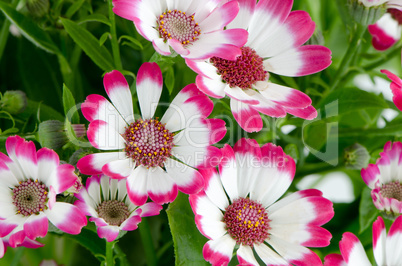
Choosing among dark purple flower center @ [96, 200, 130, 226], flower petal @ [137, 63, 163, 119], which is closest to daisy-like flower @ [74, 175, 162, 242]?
dark purple flower center @ [96, 200, 130, 226]

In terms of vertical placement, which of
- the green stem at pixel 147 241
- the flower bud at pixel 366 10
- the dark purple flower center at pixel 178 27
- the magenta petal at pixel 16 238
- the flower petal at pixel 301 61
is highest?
the flower bud at pixel 366 10

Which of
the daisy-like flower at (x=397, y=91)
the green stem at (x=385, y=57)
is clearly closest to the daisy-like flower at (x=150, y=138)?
A: the daisy-like flower at (x=397, y=91)

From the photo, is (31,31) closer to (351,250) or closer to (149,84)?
(149,84)

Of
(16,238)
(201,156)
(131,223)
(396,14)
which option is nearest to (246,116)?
(201,156)

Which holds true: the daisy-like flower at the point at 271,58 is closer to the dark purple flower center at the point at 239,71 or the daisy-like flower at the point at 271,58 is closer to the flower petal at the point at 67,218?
the dark purple flower center at the point at 239,71

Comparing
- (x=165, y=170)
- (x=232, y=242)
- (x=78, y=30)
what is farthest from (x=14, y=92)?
(x=232, y=242)
